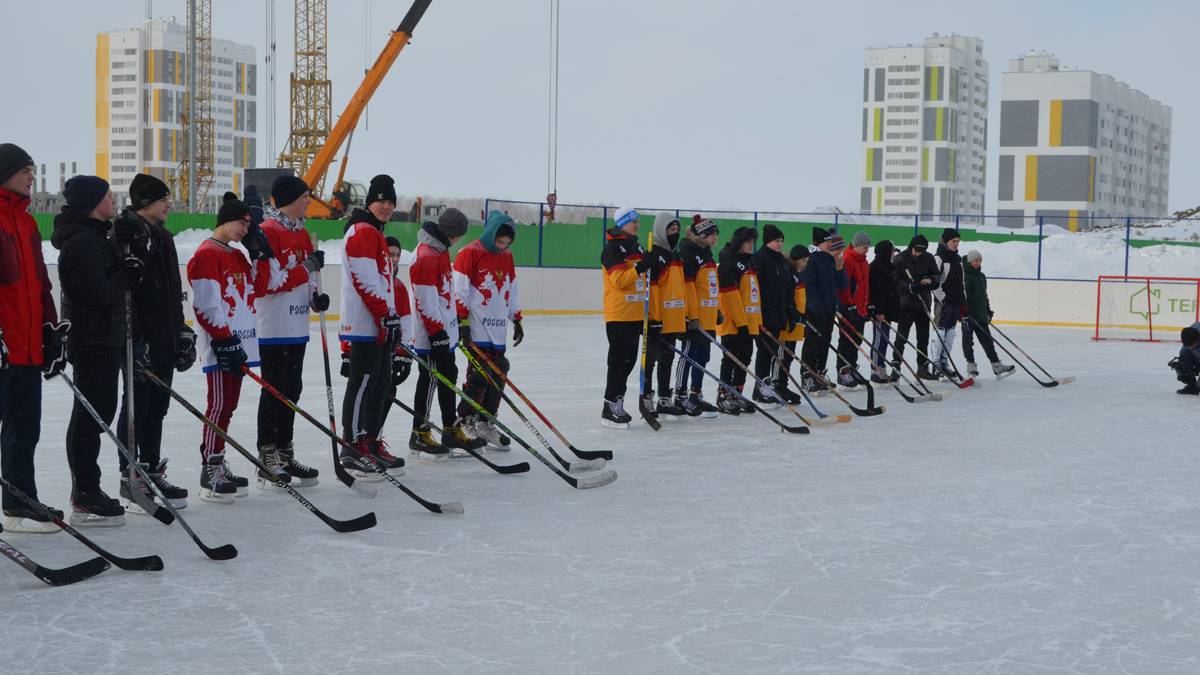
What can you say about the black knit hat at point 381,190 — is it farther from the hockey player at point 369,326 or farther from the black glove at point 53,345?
the black glove at point 53,345

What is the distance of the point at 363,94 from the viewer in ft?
92.1

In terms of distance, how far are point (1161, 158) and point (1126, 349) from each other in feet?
302

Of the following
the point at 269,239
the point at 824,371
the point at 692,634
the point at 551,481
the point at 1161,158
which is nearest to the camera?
the point at 692,634

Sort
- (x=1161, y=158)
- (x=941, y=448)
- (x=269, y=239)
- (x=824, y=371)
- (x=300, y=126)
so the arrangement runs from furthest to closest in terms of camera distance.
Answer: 1. (x=1161, y=158)
2. (x=300, y=126)
3. (x=824, y=371)
4. (x=941, y=448)
5. (x=269, y=239)

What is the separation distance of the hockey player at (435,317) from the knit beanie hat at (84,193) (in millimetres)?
1692

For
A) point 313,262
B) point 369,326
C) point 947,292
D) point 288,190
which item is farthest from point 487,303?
point 947,292

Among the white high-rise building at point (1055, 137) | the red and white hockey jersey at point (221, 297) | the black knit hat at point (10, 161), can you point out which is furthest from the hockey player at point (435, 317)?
the white high-rise building at point (1055, 137)

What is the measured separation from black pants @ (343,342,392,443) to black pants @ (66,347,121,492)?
1209 mm

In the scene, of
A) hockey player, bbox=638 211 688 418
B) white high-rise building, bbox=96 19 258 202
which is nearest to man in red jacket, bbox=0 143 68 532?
hockey player, bbox=638 211 688 418

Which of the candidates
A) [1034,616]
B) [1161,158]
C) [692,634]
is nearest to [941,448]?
[1034,616]

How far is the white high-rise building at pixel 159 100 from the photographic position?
321 feet

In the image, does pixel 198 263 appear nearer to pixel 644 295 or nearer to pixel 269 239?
pixel 269 239

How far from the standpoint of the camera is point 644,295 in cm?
759

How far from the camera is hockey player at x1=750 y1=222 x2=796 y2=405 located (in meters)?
8.68
